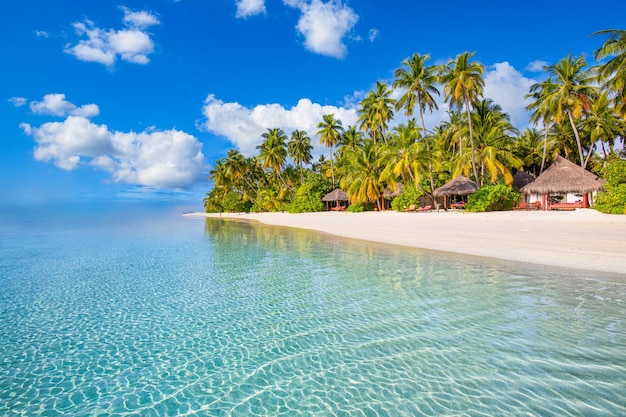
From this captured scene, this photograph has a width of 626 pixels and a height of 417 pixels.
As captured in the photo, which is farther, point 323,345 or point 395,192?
point 395,192

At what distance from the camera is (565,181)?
2514 centimetres

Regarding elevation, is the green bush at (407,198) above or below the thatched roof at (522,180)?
below

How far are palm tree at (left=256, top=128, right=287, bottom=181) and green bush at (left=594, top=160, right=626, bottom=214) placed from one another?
3705 centimetres

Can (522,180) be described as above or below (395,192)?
above

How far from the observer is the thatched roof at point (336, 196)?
128 feet

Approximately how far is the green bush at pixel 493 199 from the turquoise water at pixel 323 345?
1583cm

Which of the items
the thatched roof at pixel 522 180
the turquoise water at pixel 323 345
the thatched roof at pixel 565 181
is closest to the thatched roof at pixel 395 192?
the thatched roof at pixel 565 181

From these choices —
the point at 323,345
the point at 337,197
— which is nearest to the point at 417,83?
the point at 337,197

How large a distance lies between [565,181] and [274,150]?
34.0 metres

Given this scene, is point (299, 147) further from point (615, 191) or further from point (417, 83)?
point (615, 191)

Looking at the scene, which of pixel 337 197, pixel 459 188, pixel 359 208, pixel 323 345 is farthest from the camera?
pixel 337 197

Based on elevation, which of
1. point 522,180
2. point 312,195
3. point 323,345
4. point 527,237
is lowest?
point 323,345

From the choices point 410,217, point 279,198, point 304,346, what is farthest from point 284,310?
point 279,198

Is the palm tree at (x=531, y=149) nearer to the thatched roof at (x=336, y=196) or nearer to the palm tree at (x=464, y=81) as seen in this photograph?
the palm tree at (x=464, y=81)
